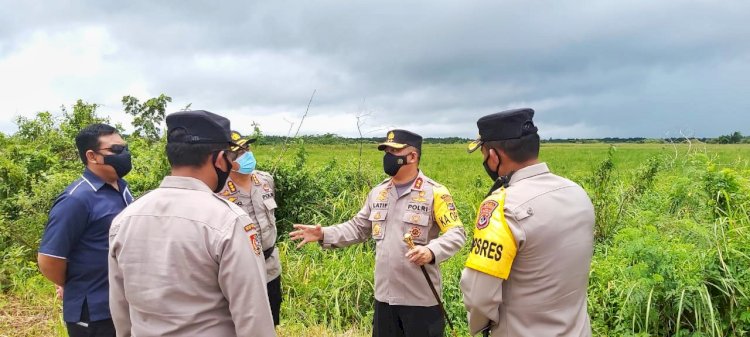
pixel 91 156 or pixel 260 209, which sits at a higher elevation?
pixel 91 156

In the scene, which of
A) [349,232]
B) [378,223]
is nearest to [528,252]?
[378,223]

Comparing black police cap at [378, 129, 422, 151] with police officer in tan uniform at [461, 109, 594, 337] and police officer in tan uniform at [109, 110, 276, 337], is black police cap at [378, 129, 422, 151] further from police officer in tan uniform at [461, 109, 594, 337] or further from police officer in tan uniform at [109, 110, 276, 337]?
police officer in tan uniform at [109, 110, 276, 337]

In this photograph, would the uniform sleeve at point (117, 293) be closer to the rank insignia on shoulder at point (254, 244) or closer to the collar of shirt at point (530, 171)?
the rank insignia on shoulder at point (254, 244)

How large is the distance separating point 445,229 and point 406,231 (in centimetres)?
26

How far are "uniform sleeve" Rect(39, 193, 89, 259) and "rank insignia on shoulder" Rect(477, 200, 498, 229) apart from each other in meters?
2.08

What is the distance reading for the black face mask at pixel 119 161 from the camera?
2.83 m

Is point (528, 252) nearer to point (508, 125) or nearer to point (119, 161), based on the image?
point (508, 125)

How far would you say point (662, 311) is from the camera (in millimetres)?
3949

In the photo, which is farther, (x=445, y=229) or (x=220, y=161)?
(x=445, y=229)

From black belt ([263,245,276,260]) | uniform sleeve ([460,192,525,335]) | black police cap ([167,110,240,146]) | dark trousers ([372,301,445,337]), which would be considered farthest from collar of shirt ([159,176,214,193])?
black belt ([263,245,276,260])

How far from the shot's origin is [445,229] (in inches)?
128

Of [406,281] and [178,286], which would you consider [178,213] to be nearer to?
[178,286]

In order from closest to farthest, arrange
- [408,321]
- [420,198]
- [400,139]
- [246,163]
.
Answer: [408,321] < [420,198] < [400,139] < [246,163]

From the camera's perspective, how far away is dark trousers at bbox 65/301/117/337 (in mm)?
2645
